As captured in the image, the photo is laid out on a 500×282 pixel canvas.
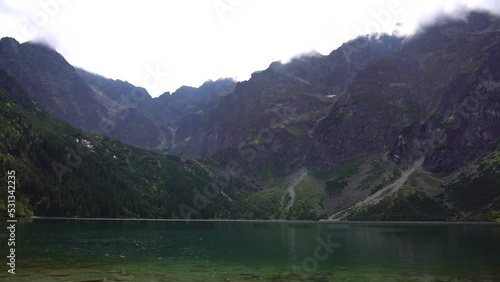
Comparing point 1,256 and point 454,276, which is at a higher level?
point 1,256

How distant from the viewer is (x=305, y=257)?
91938 millimetres

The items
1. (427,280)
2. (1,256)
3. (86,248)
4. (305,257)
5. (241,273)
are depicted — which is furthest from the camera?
(86,248)

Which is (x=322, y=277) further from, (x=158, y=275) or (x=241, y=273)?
(x=158, y=275)

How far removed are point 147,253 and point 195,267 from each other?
24.9 meters

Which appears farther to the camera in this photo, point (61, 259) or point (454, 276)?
point (61, 259)

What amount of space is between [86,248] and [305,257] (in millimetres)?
53006

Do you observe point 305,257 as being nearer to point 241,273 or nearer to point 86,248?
point 241,273

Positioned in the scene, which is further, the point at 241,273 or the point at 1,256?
the point at 1,256

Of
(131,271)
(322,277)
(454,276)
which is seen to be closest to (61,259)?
(131,271)

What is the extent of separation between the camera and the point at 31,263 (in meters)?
69.1

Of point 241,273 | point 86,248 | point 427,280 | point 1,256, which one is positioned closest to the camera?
point 427,280

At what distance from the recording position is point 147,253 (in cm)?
9419

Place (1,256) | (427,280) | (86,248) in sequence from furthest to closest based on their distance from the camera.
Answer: (86,248)
(1,256)
(427,280)

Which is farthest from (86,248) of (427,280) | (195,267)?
(427,280)
